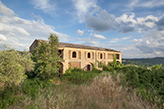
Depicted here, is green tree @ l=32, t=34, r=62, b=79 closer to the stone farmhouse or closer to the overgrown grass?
the overgrown grass

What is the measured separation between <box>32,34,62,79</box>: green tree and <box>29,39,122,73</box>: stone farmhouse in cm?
252

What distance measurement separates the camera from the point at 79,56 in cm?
1809

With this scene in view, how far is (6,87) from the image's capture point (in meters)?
5.49

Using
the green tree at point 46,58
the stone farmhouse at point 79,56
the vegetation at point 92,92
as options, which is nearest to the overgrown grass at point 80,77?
the stone farmhouse at point 79,56

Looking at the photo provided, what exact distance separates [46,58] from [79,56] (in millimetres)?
7892

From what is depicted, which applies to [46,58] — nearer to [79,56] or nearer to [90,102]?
[79,56]

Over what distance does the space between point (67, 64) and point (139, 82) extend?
12.3 meters

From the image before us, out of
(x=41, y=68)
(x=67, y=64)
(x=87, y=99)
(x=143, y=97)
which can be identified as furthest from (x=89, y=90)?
(x=67, y=64)

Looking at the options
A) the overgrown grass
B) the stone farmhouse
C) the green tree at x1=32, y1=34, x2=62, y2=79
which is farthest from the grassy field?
the stone farmhouse

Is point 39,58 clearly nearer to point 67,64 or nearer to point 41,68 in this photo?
point 41,68

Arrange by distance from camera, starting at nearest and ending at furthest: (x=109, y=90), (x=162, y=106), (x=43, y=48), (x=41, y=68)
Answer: (x=162, y=106) → (x=109, y=90) → (x=41, y=68) → (x=43, y=48)

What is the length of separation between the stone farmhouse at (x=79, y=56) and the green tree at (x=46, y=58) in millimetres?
2524

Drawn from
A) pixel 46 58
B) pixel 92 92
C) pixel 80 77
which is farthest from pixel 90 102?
pixel 46 58

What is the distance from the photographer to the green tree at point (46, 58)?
438 inches
